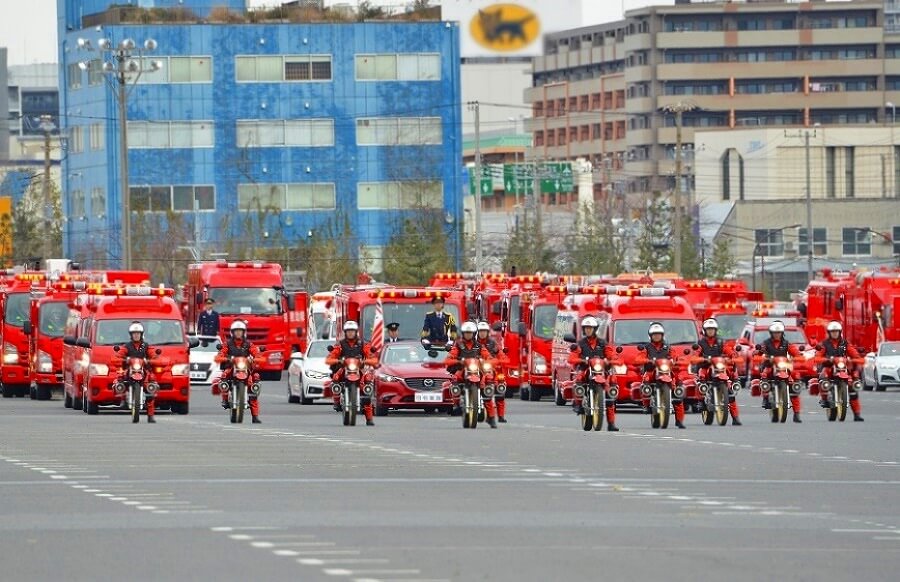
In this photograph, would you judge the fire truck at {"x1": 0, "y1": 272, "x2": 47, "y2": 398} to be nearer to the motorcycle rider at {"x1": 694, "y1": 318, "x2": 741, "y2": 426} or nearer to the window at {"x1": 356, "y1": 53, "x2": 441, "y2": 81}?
the motorcycle rider at {"x1": 694, "y1": 318, "x2": 741, "y2": 426}

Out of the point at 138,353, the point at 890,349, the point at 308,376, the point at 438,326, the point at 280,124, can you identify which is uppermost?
the point at 280,124

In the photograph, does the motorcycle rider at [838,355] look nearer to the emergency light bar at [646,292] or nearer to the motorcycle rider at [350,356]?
the emergency light bar at [646,292]

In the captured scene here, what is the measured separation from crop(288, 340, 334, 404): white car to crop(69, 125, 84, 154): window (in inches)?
2650

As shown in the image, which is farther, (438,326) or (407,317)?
(407,317)

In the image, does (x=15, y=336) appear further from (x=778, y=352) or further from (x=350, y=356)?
(x=778, y=352)

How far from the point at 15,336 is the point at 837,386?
23.6m

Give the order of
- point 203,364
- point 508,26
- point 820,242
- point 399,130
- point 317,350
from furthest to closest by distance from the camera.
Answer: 1. point 820,242
2. point 508,26
3. point 399,130
4. point 203,364
5. point 317,350

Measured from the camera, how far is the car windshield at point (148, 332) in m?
42.8

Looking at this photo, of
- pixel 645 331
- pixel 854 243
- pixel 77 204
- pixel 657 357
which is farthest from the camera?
pixel 854 243

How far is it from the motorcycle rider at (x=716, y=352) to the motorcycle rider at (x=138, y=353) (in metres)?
8.88

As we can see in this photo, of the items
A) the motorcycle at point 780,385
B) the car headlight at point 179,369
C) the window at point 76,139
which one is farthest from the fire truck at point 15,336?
the window at point 76,139

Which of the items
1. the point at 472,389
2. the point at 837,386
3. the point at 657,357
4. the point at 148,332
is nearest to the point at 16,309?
the point at 148,332

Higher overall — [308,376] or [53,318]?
[53,318]

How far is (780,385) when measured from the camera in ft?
124
